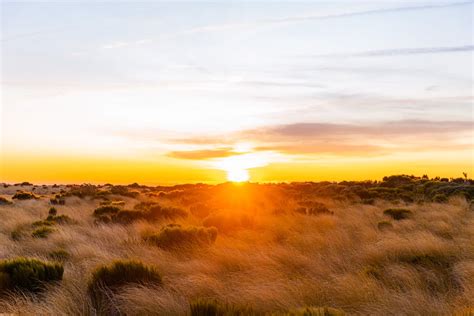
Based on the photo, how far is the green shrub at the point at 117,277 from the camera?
6.31 metres

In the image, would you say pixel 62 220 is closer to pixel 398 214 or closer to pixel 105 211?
pixel 105 211

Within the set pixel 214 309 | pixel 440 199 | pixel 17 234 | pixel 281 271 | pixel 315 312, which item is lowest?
pixel 17 234

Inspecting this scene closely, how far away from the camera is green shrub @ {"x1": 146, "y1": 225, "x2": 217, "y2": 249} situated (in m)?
10.7

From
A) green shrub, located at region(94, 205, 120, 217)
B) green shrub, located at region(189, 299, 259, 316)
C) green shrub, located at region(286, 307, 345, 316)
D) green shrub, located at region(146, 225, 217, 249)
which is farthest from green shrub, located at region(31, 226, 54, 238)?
green shrub, located at region(286, 307, 345, 316)

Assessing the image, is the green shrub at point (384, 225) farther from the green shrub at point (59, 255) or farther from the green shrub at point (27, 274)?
the green shrub at point (27, 274)

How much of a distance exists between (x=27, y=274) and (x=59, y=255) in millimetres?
2838

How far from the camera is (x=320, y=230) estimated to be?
13094 millimetres

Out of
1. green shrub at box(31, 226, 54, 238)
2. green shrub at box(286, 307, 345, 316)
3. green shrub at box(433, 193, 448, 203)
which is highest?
green shrub at box(433, 193, 448, 203)

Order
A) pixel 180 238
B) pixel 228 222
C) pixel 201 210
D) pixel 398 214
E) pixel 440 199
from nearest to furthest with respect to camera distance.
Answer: pixel 180 238 → pixel 228 222 → pixel 398 214 → pixel 201 210 → pixel 440 199

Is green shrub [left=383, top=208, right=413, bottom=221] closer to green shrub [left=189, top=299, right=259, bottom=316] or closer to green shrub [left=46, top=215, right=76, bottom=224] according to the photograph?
green shrub [left=46, top=215, right=76, bottom=224]

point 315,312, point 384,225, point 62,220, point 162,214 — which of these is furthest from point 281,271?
point 62,220

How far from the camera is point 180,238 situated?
428 inches

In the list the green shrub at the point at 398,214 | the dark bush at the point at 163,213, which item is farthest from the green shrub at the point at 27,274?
the green shrub at the point at 398,214

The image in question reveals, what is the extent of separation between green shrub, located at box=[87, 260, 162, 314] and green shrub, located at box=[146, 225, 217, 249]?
330 centimetres
